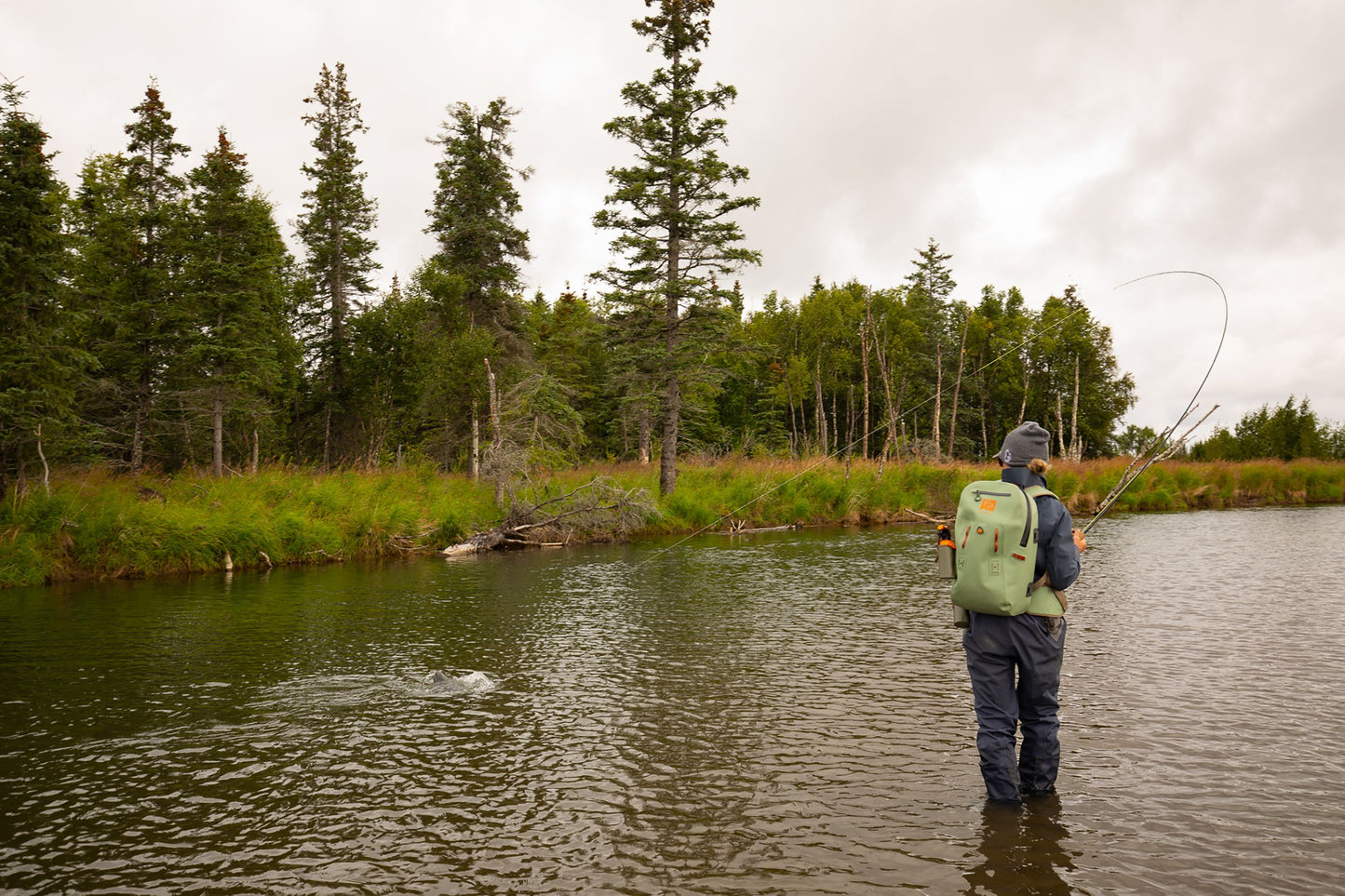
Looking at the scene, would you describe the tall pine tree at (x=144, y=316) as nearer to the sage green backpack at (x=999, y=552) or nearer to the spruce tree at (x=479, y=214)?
the spruce tree at (x=479, y=214)

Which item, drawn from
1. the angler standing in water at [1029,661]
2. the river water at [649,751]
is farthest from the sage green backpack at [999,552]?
the river water at [649,751]

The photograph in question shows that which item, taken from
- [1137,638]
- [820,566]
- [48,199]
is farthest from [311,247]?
[1137,638]

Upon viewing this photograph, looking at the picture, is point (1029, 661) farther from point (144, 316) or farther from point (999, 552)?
point (144, 316)

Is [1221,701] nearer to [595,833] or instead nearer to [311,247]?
[595,833]

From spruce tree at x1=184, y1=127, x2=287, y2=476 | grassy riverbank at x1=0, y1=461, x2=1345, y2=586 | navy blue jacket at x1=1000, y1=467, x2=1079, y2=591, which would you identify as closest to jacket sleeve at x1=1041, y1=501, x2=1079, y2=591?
navy blue jacket at x1=1000, y1=467, x2=1079, y2=591

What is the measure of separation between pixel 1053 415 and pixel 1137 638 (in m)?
61.0

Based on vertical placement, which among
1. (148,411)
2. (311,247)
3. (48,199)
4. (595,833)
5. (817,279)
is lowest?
(595,833)

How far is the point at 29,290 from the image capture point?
57.5ft

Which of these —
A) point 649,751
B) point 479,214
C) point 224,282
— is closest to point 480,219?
point 479,214

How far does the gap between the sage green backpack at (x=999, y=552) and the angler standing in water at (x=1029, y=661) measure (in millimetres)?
28

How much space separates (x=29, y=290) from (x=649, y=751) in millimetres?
18075

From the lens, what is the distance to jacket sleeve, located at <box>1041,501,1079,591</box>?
213 inches

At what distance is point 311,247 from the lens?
3844 cm

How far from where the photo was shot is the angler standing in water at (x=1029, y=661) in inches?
215
